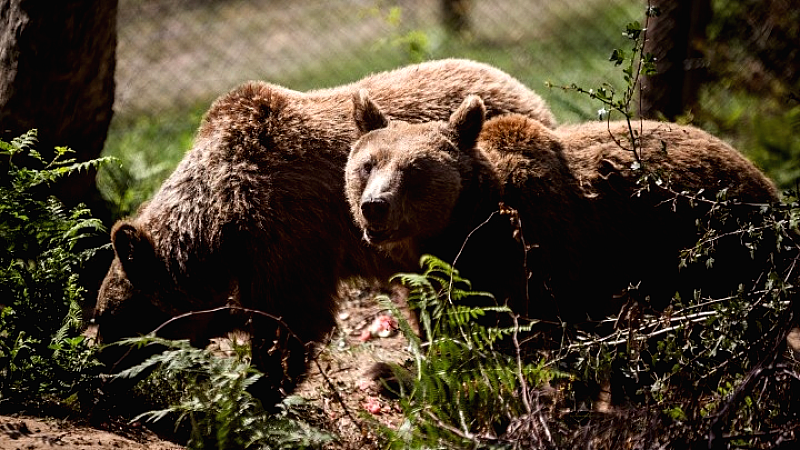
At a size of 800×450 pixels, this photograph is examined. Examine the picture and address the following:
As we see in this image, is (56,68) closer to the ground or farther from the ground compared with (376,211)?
farther from the ground

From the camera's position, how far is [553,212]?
562cm

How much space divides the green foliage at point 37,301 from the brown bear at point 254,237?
354mm

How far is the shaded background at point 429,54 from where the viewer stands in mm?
8844

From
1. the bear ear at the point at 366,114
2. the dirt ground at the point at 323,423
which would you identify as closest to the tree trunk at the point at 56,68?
the bear ear at the point at 366,114

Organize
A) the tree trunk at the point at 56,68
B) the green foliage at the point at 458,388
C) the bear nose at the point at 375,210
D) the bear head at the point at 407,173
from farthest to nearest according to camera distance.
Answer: the tree trunk at the point at 56,68 → the bear head at the point at 407,173 → the bear nose at the point at 375,210 → the green foliage at the point at 458,388

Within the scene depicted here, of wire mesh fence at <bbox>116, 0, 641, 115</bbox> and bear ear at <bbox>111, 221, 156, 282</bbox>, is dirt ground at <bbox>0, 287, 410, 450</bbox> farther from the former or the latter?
wire mesh fence at <bbox>116, 0, 641, 115</bbox>

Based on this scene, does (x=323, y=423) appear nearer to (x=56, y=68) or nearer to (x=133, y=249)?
(x=133, y=249)

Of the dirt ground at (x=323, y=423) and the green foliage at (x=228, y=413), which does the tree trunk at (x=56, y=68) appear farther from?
the green foliage at (x=228, y=413)

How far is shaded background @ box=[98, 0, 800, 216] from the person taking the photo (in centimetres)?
884

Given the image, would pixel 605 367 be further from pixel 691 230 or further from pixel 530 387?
pixel 691 230

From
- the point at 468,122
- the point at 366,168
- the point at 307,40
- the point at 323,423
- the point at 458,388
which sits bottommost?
the point at 323,423

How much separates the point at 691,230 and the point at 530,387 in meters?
1.55

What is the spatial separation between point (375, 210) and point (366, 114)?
0.81 metres

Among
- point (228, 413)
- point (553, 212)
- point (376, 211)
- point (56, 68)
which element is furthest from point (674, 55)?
point (228, 413)
